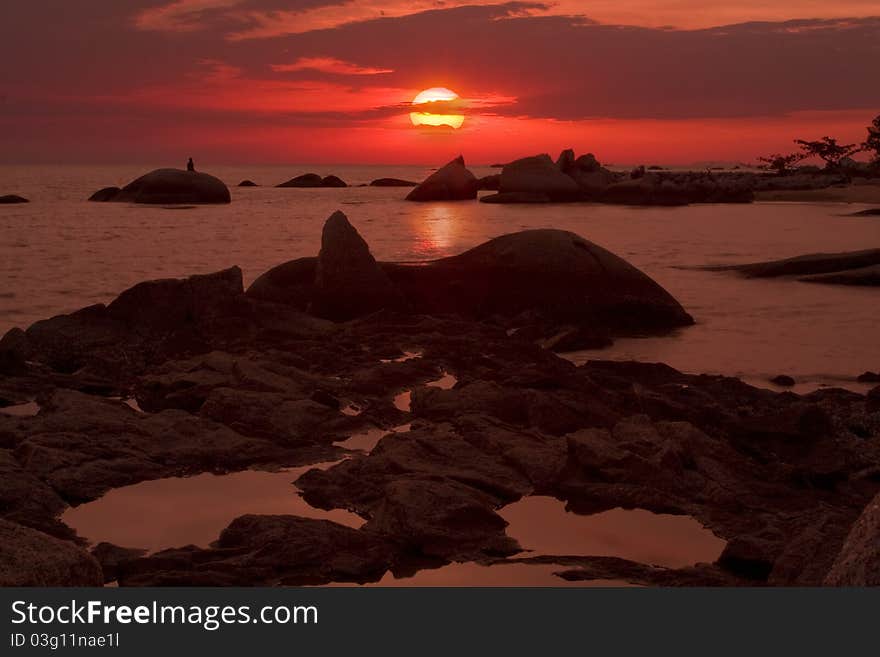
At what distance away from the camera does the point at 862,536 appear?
3.91m

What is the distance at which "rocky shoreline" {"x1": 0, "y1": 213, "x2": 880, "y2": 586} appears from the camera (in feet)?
16.7

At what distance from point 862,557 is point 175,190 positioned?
176ft

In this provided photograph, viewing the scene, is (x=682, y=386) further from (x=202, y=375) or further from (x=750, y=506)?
(x=202, y=375)

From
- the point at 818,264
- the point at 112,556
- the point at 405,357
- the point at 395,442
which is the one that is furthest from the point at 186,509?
the point at 818,264

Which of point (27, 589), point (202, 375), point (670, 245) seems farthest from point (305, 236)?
point (27, 589)

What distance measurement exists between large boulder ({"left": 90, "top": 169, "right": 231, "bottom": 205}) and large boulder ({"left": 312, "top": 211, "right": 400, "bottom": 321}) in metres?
42.3

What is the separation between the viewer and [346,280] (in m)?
13.4

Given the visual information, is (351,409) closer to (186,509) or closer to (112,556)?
(186,509)

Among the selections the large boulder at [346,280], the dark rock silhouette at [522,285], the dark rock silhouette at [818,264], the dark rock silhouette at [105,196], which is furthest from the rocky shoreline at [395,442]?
the dark rock silhouette at [105,196]

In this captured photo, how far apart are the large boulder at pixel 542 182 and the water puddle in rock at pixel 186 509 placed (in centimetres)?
5410

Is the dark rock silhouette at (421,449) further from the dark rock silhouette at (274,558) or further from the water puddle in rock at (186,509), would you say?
the water puddle in rock at (186,509)

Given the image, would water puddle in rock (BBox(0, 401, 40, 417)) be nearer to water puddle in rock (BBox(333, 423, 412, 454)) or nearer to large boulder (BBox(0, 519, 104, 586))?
water puddle in rock (BBox(333, 423, 412, 454))

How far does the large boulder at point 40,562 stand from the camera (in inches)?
163

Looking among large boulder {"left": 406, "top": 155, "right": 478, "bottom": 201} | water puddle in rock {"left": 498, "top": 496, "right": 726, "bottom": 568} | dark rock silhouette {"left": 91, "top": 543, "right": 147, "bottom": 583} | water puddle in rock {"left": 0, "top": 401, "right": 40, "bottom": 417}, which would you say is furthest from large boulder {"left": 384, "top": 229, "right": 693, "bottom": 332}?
large boulder {"left": 406, "top": 155, "right": 478, "bottom": 201}
